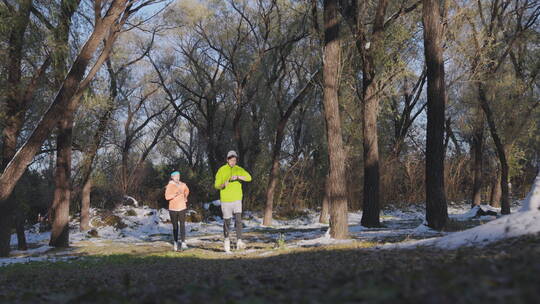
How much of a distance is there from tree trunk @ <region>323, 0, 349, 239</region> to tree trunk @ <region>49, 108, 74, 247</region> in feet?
25.6

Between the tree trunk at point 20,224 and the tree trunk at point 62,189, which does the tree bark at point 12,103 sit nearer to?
the tree trunk at point 62,189

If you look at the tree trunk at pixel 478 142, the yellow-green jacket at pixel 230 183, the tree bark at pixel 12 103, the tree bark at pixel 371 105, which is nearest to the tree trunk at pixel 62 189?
the tree bark at pixel 12 103

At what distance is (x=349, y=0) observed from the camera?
1580cm

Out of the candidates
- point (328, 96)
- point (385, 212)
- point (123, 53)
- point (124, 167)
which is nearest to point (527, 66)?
point (385, 212)

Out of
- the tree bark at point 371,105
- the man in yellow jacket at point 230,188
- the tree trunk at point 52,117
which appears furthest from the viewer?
the tree bark at point 371,105

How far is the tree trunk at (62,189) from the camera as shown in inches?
553

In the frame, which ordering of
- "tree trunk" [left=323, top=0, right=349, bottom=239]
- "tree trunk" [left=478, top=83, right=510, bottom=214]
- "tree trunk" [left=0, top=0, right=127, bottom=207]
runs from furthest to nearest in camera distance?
"tree trunk" [left=478, top=83, right=510, bottom=214] → "tree trunk" [left=0, top=0, right=127, bottom=207] → "tree trunk" [left=323, top=0, right=349, bottom=239]

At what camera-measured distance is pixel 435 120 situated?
11656mm

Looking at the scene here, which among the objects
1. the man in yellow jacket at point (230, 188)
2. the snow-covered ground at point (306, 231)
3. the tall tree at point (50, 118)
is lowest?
the snow-covered ground at point (306, 231)

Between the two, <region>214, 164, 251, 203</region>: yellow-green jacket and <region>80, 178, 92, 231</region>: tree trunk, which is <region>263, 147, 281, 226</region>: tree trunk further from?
<region>214, 164, 251, 203</region>: yellow-green jacket

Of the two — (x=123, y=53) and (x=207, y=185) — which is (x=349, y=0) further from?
(x=207, y=185)

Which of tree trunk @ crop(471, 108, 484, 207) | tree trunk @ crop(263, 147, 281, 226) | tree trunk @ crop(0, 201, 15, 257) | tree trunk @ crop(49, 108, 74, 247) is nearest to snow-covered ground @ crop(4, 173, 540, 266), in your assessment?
tree trunk @ crop(0, 201, 15, 257)

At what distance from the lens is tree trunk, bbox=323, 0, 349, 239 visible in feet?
35.6

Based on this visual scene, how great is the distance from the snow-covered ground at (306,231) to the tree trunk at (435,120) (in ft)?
1.98
